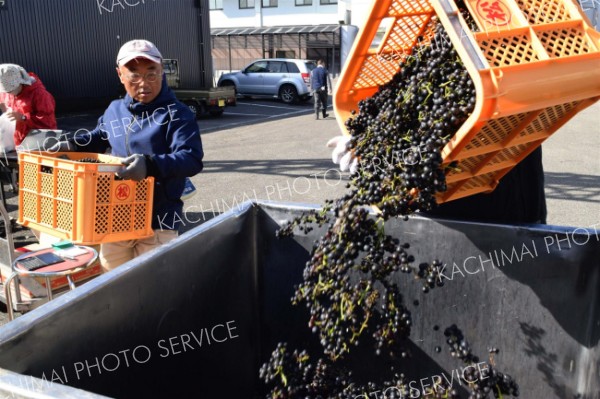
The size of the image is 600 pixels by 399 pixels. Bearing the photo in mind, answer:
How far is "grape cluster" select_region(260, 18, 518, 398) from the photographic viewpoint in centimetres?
160

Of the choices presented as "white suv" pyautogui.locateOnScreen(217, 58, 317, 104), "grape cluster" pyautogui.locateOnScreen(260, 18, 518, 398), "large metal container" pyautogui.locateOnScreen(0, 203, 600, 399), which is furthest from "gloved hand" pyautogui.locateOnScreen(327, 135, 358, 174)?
"white suv" pyautogui.locateOnScreen(217, 58, 317, 104)

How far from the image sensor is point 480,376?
77.4 inches

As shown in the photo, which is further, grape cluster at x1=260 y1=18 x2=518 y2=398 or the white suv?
the white suv

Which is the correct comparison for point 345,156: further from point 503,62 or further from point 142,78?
point 142,78

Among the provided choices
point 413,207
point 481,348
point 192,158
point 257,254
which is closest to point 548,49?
point 413,207

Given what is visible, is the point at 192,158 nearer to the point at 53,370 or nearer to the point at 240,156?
the point at 53,370

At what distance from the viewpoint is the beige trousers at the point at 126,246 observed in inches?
120

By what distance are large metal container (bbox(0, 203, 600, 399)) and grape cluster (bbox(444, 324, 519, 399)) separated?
19 cm

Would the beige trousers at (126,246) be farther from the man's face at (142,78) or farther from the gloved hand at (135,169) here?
the man's face at (142,78)

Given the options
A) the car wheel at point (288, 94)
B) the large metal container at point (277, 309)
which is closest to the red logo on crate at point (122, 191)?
the large metal container at point (277, 309)

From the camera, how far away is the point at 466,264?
2.16 m

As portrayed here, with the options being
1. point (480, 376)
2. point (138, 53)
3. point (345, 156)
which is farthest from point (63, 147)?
point (480, 376)

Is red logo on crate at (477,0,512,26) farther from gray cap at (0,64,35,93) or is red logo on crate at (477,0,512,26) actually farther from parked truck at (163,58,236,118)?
parked truck at (163,58,236,118)

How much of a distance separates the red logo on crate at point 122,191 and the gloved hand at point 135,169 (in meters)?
0.12
